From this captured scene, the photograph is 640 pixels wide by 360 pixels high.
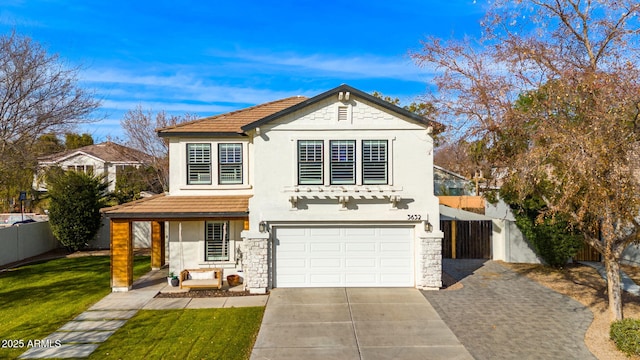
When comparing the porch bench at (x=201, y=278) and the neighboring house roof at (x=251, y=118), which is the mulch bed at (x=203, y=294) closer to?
the porch bench at (x=201, y=278)

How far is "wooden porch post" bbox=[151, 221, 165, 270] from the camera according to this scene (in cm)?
1616

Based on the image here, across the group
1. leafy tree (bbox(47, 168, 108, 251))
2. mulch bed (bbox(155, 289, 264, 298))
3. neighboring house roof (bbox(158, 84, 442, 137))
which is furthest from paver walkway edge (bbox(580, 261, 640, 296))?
leafy tree (bbox(47, 168, 108, 251))

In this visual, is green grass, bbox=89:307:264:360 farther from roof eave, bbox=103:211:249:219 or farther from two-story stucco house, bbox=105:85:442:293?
roof eave, bbox=103:211:249:219

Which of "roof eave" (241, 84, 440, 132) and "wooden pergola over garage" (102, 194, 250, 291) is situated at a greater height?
"roof eave" (241, 84, 440, 132)

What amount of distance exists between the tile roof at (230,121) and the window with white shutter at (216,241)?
343 cm

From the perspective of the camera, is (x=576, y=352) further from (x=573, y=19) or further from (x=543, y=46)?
(x=573, y=19)

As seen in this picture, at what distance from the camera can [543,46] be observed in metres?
9.95

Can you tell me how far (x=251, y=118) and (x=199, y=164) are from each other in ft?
8.62

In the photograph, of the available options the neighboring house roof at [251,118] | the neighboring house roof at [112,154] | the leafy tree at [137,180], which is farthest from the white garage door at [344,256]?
the neighboring house roof at [112,154]

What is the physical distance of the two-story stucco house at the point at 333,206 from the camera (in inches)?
491

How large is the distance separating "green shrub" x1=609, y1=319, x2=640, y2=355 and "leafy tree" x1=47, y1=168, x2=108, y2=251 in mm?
22226

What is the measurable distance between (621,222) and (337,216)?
7459 millimetres

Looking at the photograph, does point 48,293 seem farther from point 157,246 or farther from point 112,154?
point 112,154

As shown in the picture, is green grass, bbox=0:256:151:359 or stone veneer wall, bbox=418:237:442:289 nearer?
green grass, bbox=0:256:151:359
